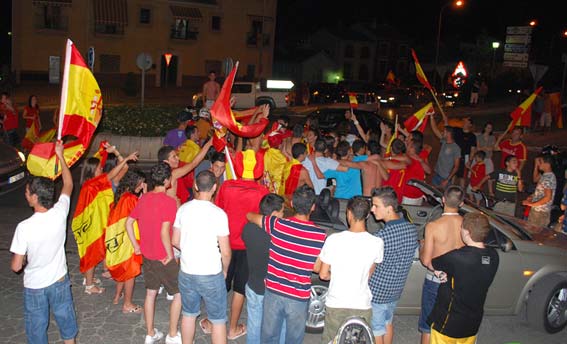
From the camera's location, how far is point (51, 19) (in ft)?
125

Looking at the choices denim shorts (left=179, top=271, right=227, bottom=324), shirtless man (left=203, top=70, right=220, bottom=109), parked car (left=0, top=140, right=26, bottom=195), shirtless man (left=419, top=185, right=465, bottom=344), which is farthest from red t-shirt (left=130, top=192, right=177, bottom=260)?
shirtless man (left=203, top=70, right=220, bottom=109)

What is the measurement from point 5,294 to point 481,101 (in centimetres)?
3610

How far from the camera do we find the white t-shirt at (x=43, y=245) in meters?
4.66

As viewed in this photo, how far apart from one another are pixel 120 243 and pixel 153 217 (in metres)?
1.01

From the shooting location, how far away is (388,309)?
5363mm

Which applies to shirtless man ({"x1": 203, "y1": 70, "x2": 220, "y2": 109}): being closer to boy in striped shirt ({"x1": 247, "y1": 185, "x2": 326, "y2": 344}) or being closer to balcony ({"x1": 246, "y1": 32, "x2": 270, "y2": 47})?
boy in striped shirt ({"x1": 247, "y1": 185, "x2": 326, "y2": 344})

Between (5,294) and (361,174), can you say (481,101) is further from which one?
(5,294)

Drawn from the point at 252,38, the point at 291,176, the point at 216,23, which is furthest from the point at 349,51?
the point at 291,176

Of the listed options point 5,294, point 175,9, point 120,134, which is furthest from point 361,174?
point 175,9

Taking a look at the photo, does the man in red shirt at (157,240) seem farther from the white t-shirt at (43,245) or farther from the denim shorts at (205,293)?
the white t-shirt at (43,245)

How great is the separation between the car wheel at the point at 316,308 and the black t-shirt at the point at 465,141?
6511 mm

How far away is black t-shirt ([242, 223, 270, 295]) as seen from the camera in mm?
5070

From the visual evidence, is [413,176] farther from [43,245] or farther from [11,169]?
[11,169]

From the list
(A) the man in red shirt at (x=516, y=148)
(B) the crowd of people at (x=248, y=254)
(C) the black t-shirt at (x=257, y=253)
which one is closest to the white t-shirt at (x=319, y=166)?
(B) the crowd of people at (x=248, y=254)
